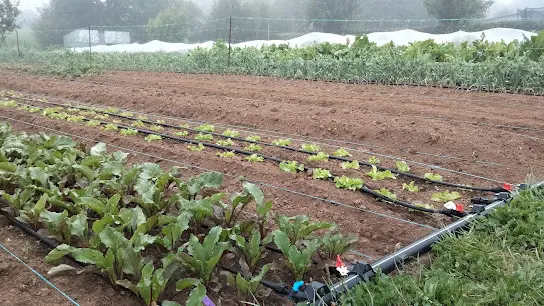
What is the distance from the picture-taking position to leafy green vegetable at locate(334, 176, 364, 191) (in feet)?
13.3

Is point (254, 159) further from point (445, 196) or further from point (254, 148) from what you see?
point (445, 196)

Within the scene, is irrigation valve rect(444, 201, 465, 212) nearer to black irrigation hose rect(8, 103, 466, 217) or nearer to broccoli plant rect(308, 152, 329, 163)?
black irrigation hose rect(8, 103, 466, 217)

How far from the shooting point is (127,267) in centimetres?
253

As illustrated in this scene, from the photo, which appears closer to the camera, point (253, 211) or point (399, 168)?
point (253, 211)

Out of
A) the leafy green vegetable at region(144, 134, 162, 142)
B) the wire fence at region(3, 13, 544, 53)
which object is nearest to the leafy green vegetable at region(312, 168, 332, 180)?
the leafy green vegetable at region(144, 134, 162, 142)

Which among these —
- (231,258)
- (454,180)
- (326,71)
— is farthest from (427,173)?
(326,71)

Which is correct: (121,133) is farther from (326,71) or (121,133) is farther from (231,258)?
(326,71)

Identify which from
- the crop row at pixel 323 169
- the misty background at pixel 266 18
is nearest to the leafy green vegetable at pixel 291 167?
the crop row at pixel 323 169

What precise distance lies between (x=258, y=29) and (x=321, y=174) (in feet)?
83.5

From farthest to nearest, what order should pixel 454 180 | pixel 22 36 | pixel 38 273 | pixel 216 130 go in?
1. pixel 22 36
2. pixel 216 130
3. pixel 454 180
4. pixel 38 273

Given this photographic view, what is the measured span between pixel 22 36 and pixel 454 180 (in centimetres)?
4755

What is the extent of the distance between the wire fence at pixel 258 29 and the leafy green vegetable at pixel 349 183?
17001mm

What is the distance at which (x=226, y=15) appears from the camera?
42312mm

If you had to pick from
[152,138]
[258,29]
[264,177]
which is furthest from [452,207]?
[258,29]
